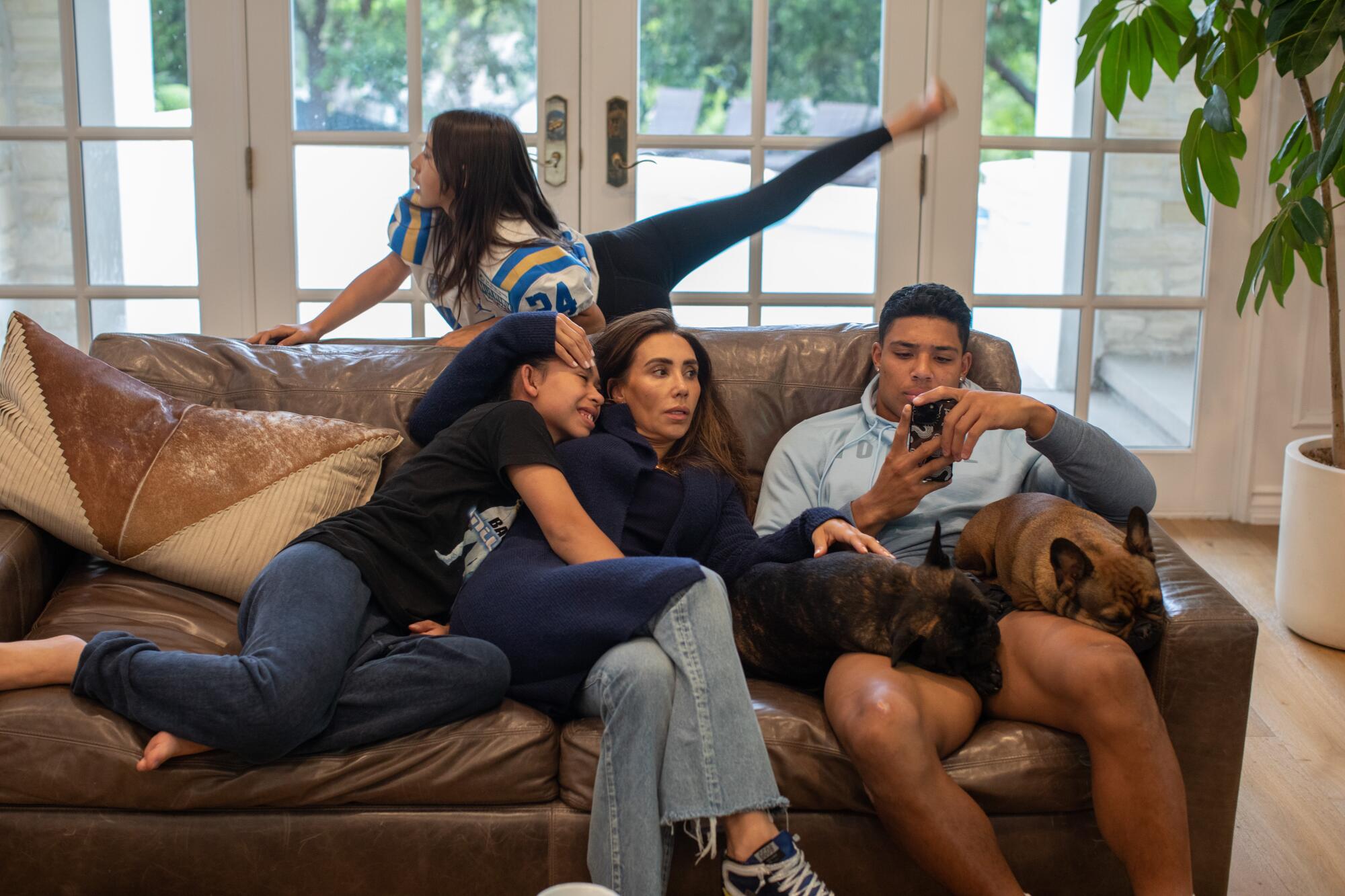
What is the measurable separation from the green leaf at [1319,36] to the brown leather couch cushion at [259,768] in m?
2.09

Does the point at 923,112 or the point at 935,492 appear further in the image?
the point at 923,112

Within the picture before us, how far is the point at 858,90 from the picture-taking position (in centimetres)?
343

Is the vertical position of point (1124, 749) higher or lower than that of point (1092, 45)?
lower

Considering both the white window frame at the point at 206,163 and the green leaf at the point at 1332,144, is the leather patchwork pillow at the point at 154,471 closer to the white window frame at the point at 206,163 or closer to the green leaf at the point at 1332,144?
the white window frame at the point at 206,163

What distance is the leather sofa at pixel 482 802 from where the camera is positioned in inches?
65.9

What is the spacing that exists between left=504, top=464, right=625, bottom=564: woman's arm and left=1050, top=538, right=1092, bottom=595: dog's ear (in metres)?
0.66

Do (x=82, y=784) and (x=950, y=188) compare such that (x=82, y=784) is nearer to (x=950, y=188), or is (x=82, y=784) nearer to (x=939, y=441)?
(x=939, y=441)

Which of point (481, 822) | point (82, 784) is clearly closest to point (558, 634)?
point (481, 822)

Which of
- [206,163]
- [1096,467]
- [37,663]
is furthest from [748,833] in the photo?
[206,163]

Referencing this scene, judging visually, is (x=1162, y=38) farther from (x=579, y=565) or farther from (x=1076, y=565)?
(x=579, y=565)

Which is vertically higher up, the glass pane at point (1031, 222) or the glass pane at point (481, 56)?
the glass pane at point (481, 56)

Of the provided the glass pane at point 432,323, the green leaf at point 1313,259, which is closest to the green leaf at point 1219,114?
the green leaf at point 1313,259

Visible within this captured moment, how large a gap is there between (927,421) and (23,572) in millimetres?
1477

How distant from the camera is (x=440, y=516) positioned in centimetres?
197
